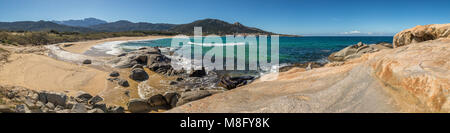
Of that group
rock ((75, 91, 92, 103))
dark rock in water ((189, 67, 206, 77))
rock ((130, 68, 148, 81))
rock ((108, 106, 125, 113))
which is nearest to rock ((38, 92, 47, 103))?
rock ((75, 91, 92, 103))

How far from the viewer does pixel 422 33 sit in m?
5.94

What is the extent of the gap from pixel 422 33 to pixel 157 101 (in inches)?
406

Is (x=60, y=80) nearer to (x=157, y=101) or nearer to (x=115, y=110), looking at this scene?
(x=115, y=110)

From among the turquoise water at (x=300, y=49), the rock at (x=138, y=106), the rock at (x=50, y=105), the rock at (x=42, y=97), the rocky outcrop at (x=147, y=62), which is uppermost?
the turquoise water at (x=300, y=49)

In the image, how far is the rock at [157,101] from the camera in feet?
28.0

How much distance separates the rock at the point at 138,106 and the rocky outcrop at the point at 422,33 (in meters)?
10.5

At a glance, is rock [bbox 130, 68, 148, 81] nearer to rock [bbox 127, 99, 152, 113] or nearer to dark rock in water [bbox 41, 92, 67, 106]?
rock [bbox 127, 99, 152, 113]

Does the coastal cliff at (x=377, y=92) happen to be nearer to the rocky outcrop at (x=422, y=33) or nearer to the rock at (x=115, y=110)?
the rocky outcrop at (x=422, y=33)

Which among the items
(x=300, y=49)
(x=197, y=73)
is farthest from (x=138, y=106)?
(x=300, y=49)

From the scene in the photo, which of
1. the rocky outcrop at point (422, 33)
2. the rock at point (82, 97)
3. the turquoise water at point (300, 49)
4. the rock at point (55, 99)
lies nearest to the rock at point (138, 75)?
the rock at point (82, 97)

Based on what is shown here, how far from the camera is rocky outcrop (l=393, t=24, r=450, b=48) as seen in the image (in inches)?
207

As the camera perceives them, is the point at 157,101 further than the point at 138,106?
Yes
